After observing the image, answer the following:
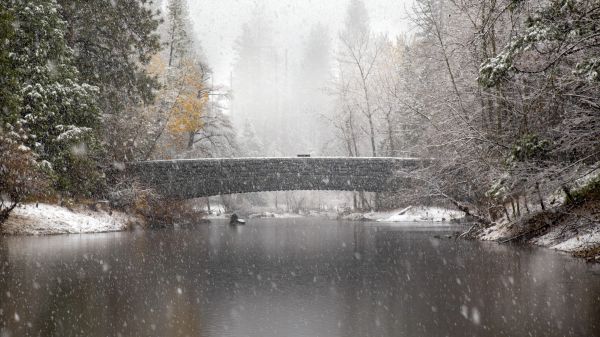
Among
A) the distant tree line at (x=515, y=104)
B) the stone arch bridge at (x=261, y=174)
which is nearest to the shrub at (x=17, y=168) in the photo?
the stone arch bridge at (x=261, y=174)

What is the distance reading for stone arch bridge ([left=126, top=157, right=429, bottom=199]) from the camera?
Result: 27.9 m

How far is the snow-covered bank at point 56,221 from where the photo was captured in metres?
18.6

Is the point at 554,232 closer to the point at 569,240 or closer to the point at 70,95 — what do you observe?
the point at 569,240

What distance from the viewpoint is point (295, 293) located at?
8.34 metres

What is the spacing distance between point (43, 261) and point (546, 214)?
44.1 feet

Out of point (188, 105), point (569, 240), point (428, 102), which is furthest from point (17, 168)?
point (188, 105)

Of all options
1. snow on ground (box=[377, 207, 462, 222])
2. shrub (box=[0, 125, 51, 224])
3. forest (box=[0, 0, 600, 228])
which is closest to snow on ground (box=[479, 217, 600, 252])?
forest (box=[0, 0, 600, 228])

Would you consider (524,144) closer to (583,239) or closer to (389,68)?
(583,239)

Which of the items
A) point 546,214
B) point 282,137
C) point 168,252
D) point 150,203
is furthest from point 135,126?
point 282,137

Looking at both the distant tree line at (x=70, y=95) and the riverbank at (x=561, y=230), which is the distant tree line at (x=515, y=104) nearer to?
the riverbank at (x=561, y=230)

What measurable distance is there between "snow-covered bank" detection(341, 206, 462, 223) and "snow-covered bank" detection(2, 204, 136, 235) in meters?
17.1

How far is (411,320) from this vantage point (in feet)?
21.0

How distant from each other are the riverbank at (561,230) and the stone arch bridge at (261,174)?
33.1 ft

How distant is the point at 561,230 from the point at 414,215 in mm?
19666
